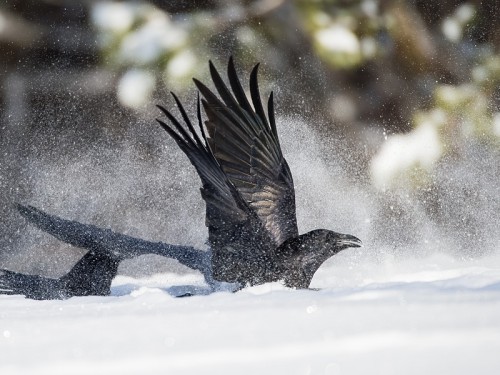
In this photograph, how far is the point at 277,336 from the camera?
1.15 meters

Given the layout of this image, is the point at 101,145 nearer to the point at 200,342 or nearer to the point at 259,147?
the point at 259,147

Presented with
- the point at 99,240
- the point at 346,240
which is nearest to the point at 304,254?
the point at 346,240

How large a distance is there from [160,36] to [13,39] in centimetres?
78

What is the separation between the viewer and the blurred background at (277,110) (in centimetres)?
381

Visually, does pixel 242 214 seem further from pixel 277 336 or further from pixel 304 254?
pixel 277 336

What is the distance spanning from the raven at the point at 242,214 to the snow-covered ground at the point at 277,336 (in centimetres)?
63

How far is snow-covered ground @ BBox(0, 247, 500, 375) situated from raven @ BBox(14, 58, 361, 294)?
2.05 ft

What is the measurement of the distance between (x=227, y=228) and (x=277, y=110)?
2.09 meters

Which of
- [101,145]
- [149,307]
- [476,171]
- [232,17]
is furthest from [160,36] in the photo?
[149,307]

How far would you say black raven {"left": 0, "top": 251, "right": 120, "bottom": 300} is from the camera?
1969 millimetres

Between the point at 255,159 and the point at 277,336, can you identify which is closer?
the point at 277,336

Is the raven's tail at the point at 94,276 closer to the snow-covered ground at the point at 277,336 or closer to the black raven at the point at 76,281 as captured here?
the black raven at the point at 76,281

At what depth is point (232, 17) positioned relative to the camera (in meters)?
3.89

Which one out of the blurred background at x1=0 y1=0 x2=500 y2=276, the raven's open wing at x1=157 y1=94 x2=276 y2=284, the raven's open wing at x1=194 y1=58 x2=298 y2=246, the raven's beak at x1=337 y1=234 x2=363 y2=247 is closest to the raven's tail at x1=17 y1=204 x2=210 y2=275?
the raven's open wing at x1=157 y1=94 x2=276 y2=284
